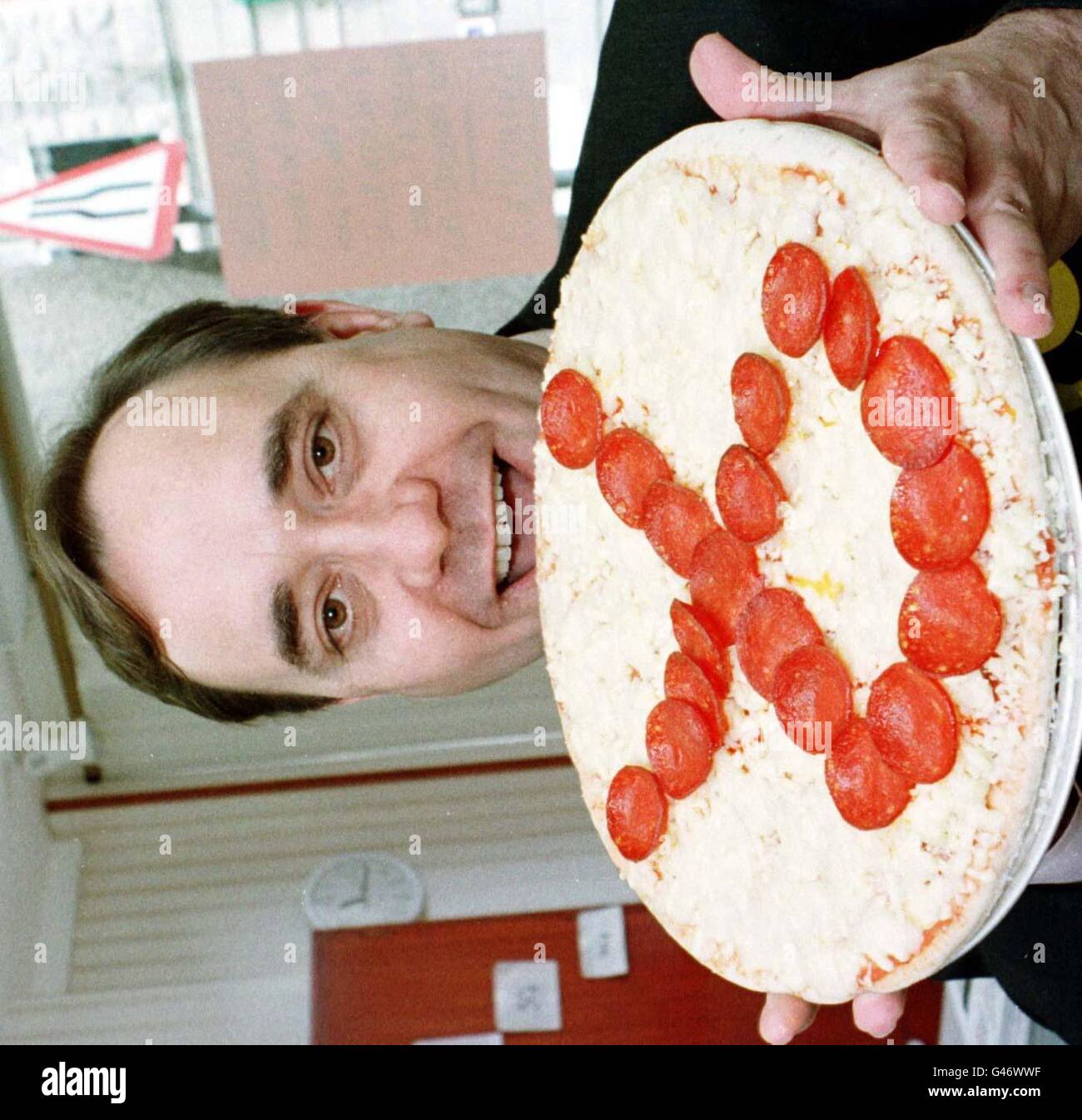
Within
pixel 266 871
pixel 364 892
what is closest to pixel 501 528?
pixel 364 892

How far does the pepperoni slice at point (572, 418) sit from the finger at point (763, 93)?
24 centimetres

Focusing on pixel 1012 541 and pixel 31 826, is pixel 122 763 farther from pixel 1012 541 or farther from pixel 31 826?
pixel 1012 541

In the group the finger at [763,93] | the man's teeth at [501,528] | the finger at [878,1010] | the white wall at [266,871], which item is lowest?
the white wall at [266,871]

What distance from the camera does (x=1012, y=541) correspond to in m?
0.58

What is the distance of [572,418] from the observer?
0.91m

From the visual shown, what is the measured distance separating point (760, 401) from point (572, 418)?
22cm

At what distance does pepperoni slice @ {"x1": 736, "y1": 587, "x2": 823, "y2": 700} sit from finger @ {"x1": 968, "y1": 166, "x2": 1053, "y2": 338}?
0.24m

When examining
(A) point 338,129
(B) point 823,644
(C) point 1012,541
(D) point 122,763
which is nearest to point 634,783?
(B) point 823,644

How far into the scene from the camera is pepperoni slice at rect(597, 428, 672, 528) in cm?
85

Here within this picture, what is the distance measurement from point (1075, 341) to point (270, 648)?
824 millimetres

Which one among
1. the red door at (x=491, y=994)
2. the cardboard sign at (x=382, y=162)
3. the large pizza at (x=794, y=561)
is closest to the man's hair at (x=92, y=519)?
the cardboard sign at (x=382, y=162)

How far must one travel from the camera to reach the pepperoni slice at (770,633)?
0.73 m

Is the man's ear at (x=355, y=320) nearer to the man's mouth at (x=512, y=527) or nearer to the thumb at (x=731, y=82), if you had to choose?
the man's mouth at (x=512, y=527)

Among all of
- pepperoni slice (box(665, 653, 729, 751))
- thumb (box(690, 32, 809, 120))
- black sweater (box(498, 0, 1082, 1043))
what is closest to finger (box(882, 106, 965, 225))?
thumb (box(690, 32, 809, 120))
